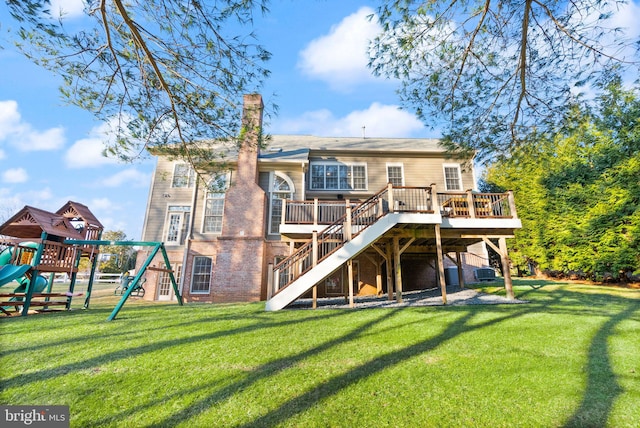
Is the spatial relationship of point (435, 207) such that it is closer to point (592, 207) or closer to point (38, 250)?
point (592, 207)

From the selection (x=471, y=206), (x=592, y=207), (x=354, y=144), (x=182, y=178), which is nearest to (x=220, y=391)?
(x=471, y=206)

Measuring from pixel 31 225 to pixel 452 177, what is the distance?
16.4 metres

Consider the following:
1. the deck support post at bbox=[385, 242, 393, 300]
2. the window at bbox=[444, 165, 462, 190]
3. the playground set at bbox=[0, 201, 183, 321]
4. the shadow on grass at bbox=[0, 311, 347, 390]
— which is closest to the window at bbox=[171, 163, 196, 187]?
the playground set at bbox=[0, 201, 183, 321]

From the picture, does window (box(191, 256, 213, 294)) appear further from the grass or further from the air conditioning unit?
the air conditioning unit

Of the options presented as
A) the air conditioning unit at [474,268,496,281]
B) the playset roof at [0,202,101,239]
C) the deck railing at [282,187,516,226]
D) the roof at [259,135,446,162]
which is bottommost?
the air conditioning unit at [474,268,496,281]

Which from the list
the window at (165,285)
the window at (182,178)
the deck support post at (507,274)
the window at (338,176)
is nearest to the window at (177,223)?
the window at (182,178)

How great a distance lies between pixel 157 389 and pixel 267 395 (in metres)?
1.16

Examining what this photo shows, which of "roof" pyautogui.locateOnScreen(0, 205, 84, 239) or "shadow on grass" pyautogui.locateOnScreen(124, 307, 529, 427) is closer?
"shadow on grass" pyautogui.locateOnScreen(124, 307, 529, 427)

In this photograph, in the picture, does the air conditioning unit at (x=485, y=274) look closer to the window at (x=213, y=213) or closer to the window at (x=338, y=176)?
the window at (x=338, y=176)

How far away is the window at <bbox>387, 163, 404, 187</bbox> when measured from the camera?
560 inches

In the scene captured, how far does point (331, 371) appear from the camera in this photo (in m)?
3.30

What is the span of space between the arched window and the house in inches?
1.9

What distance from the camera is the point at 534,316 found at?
605cm

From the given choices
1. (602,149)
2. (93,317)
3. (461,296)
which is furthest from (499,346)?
(602,149)
